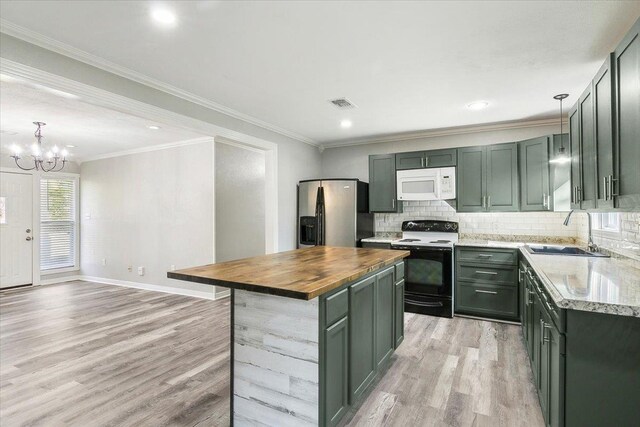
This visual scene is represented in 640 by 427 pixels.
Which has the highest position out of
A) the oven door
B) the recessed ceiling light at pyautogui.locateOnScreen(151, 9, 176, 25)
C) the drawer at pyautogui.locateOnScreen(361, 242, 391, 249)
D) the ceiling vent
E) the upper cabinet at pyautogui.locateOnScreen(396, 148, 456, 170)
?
→ the ceiling vent

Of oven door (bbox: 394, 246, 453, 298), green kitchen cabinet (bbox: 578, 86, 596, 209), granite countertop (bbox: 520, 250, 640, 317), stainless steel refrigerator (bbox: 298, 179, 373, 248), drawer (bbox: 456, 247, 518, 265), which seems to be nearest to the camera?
granite countertop (bbox: 520, 250, 640, 317)

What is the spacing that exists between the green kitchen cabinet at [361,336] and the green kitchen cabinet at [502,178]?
2.70 metres

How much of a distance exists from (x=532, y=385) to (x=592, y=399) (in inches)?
47.1

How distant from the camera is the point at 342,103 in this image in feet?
11.6

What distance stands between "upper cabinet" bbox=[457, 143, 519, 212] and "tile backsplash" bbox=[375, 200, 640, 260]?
1.26 ft

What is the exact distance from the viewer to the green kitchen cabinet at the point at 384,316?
7.89 feet

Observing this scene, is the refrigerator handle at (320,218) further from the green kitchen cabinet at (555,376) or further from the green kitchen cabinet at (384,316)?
the green kitchen cabinet at (555,376)

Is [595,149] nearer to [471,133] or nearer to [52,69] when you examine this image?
[471,133]

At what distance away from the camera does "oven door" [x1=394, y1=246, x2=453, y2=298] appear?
400 cm

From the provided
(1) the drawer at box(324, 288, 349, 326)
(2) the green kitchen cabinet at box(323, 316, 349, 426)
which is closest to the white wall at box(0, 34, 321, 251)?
(1) the drawer at box(324, 288, 349, 326)

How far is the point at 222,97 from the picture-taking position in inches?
132

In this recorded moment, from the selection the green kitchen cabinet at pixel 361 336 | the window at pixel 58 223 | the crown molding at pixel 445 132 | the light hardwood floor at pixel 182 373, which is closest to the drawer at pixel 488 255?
the light hardwood floor at pixel 182 373

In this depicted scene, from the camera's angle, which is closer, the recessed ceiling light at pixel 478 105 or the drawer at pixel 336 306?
the drawer at pixel 336 306

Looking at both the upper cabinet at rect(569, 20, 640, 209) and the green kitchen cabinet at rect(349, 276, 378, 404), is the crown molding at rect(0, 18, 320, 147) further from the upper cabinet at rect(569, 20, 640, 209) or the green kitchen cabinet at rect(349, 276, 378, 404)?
the upper cabinet at rect(569, 20, 640, 209)
